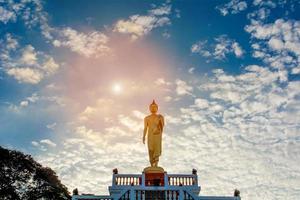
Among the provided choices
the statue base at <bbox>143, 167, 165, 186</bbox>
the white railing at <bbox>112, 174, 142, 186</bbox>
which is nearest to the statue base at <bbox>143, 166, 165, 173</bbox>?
the statue base at <bbox>143, 167, 165, 186</bbox>

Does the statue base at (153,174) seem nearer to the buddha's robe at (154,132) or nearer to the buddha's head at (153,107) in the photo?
the buddha's robe at (154,132)

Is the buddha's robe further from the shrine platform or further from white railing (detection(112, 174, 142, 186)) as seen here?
white railing (detection(112, 174, 142, 186))

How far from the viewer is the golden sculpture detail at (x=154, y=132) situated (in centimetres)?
2347

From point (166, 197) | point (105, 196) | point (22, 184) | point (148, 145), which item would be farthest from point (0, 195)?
point (166, 197)

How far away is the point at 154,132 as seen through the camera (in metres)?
24.1

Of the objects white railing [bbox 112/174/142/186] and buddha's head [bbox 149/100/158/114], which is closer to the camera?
white railing [bbox 112/174/142/186]

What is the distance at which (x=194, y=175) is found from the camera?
2011 cm

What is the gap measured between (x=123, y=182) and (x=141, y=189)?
355 centimetres

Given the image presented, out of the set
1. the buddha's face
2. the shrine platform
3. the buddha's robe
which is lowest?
the shrine platform

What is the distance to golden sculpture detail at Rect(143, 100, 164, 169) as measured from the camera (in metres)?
23.5

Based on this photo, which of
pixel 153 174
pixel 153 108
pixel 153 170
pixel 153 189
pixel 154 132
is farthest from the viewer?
pixel 153 108

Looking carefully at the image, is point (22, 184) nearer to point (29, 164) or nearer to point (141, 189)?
point (29, 164)

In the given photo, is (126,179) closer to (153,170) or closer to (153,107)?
(153,170)

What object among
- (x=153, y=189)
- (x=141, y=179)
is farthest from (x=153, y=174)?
(x=153, y=189)
